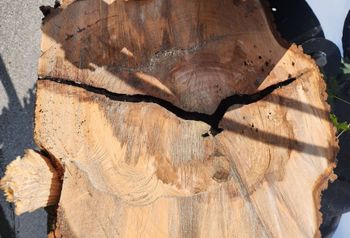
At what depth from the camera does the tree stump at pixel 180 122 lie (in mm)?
1563

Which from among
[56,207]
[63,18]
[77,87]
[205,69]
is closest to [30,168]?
[56,207]

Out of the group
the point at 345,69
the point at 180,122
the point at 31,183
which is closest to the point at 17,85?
the point at 31,183

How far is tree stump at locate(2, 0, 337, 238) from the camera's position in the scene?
1.56m

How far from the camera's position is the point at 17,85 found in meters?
2.81

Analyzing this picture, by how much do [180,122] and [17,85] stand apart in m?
1.56

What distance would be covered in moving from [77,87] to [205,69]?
1.60 ft

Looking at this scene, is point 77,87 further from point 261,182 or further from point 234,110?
point 261,182

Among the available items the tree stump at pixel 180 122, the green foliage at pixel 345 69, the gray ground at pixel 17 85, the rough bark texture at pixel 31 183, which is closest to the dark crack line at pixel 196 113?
the tree stump at pixel 180 122

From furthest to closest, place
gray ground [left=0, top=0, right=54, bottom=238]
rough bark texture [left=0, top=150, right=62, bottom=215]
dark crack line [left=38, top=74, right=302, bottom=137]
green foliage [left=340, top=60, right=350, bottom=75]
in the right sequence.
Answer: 1. green foliage [left=340, top=60, right=350, bottom=75]
2. gray ground [left=0, top=0, right=54, bottom=238]
3. dark crack line [left=38, top=74, right=302, bottom=137]
4. rough bark texture [left=0, top=150, right=62, bottom=215]

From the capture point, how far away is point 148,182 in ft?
5.17

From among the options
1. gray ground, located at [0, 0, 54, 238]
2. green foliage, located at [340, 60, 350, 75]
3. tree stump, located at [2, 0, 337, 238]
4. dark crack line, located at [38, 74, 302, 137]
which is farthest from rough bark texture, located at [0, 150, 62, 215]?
green foliage, located at [340, 60, 350, 75]

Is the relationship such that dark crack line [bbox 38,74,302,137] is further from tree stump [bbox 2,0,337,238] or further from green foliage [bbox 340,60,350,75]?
green foliage [bbox 340,60,350,75]

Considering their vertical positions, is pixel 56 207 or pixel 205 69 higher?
pixel 205 69

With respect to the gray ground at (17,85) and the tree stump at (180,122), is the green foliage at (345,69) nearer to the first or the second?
the tree stump at (180,122)
